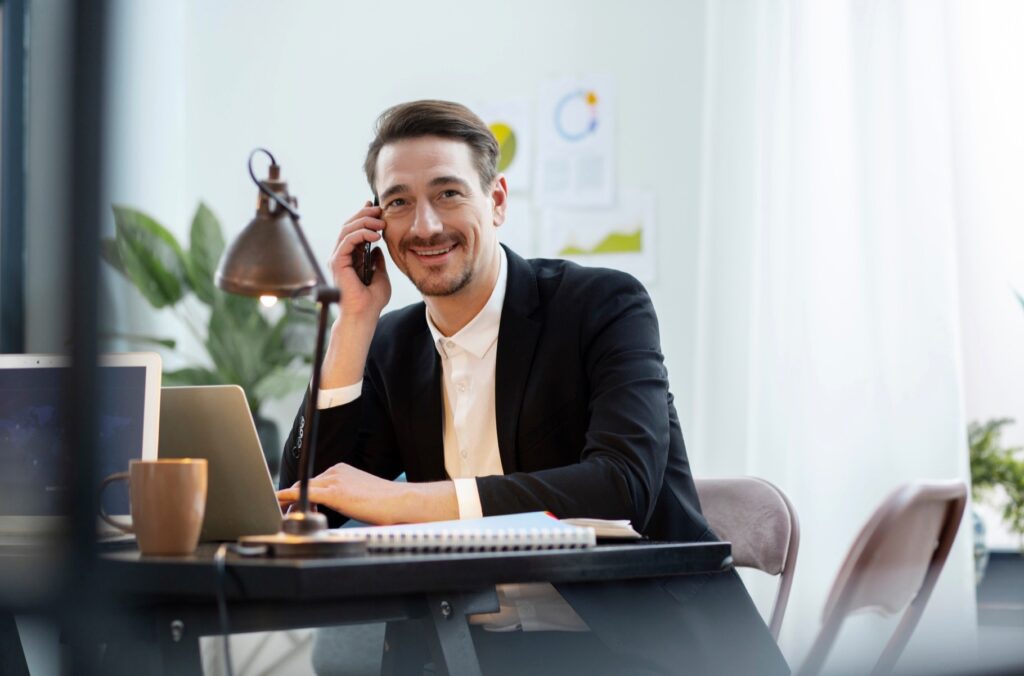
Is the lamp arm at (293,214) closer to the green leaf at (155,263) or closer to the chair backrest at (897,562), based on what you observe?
the chair backrest at (897,562)

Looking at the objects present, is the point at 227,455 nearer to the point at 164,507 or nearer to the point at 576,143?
the point at 164,507

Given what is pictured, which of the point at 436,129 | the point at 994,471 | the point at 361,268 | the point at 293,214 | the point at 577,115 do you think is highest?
the point at 577,115

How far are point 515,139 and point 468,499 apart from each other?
2.55m

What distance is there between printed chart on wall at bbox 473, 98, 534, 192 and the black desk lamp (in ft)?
Answer: 8.99

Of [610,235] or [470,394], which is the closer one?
[470,394]

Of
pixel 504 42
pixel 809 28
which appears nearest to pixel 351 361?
pixel 809 28

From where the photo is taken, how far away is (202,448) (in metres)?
1.39

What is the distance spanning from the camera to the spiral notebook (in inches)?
43.4

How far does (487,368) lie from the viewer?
6.28 feet

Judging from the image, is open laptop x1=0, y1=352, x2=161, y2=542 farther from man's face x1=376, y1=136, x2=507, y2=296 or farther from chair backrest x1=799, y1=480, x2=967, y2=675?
chair backrest x1=799, y1=480, x2=967, y2=675

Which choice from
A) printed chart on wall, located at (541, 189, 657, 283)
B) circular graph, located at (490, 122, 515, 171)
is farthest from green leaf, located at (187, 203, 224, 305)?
printed chart on wall, located at (541, 189, 657, 283)

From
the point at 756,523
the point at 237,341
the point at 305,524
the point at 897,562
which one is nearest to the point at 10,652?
the point at 305,524

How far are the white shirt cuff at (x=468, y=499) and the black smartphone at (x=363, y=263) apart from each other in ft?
2.04

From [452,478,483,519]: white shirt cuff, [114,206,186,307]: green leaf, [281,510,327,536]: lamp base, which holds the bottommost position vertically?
[452,478,483,519]: white shirt cuff
